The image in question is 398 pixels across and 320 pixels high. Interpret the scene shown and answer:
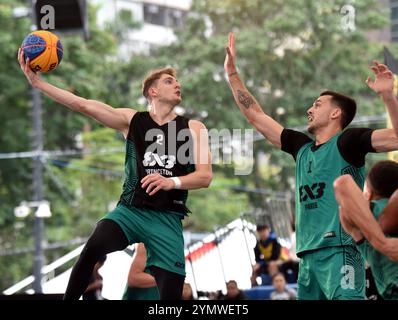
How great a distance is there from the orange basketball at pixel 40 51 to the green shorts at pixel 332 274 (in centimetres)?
253

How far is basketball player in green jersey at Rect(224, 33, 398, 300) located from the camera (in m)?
6.54

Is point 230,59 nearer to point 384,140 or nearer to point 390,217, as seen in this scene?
point 384,140

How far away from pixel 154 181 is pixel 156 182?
0.09ft

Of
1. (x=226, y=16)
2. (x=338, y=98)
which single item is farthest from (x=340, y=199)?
(x=226, y=16)

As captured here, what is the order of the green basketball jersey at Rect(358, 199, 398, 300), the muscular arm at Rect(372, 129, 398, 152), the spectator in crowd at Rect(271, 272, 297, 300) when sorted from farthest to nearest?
the spectator in crowd at Rect(271, 272, 297, 300) → the muscular arm at Rect(372, 129, 398, 152) → the green basketball jersey at Rect(358, 199, 398, 300)

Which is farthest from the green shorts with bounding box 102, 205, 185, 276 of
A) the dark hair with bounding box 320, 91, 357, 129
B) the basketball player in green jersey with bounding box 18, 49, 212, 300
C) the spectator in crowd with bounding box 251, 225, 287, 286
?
the spectator in crowd with bounding box 251, 225, 287, 286

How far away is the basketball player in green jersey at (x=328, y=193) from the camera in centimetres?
654

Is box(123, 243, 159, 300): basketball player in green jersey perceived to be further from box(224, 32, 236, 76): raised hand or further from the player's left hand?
box(224, 32, 236, 76): raised hand

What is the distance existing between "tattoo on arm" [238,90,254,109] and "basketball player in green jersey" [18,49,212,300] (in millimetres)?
480

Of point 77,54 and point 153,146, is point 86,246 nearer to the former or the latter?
point 153,146

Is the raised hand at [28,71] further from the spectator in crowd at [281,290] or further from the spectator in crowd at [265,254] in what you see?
the spectator in crowd at [265,254]

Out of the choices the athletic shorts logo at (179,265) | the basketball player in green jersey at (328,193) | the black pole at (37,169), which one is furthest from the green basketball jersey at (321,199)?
the black pole at (37,169)

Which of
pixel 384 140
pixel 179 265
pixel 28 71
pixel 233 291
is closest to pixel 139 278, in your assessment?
pixel 179 265
